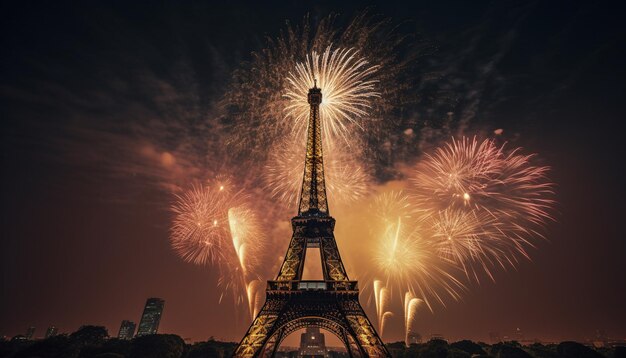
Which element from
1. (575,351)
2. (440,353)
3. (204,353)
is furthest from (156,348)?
(575,351)

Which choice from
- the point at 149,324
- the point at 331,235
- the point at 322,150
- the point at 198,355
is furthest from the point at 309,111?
the point at 149,324

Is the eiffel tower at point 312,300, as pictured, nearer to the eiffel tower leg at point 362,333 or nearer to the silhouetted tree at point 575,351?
the eiffel tower leg at point 362,333

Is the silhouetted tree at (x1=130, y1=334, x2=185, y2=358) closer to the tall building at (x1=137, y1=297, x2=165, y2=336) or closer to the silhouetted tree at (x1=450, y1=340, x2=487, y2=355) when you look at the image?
the silhouetted tree at (x1=450, y1=340, x2=487, y2=355)

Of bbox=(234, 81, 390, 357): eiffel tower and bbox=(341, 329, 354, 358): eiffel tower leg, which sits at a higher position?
bbox=(234, 81, 390, 357): eiffel tower

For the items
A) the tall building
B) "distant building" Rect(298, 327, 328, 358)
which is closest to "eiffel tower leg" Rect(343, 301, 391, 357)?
"distant building" Rect(298, 327, 328, 358)

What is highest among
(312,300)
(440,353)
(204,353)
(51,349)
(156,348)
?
(312,300)

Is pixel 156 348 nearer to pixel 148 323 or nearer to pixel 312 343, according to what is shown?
pixel 312 343
